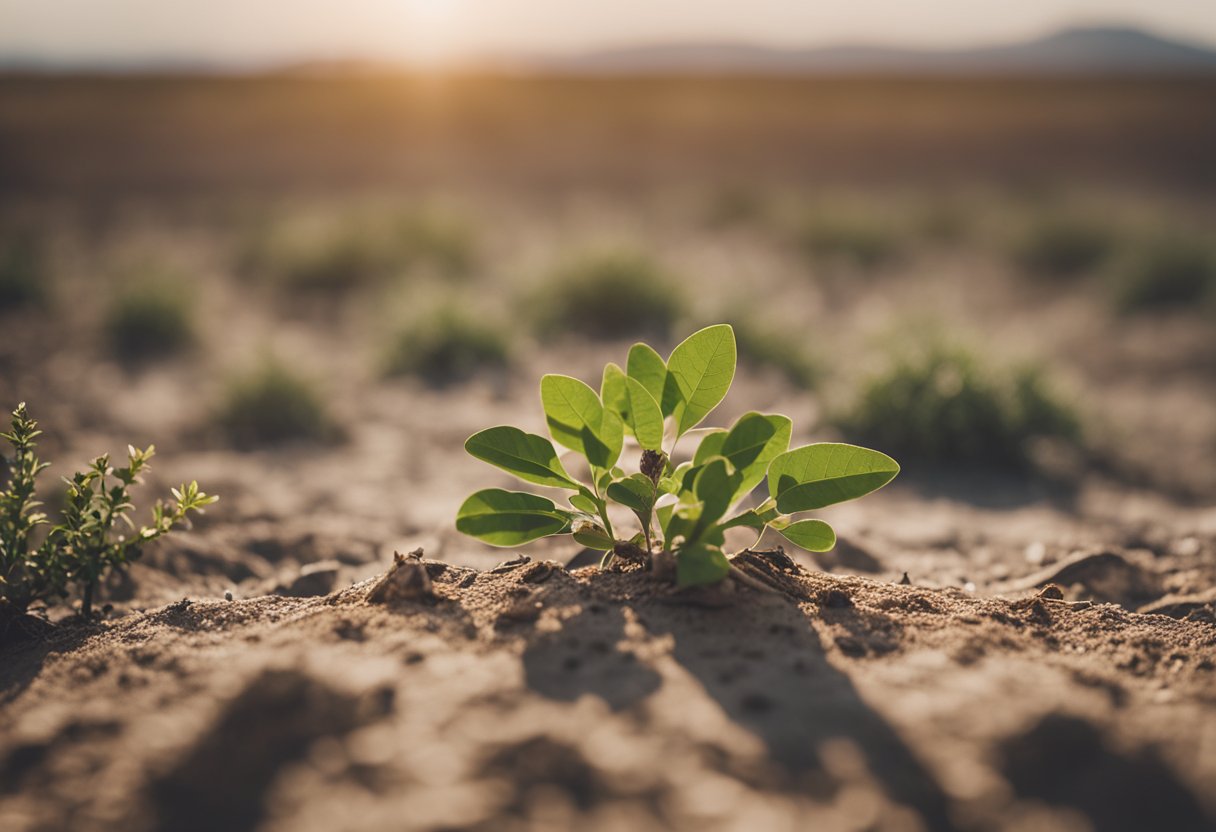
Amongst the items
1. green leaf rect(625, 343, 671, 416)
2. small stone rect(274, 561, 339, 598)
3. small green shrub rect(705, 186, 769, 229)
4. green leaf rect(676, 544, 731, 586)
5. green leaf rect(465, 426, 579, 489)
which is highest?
small green shrub rect(705, 186, 769, 229)

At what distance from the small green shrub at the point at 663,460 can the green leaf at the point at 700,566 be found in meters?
0.08

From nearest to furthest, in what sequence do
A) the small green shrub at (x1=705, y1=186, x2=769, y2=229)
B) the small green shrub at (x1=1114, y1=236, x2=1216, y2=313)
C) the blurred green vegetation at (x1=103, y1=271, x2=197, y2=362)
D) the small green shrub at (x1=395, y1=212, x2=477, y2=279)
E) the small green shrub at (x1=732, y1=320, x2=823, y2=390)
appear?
the small green shrub at (x1=732, y1=320, x2=823, y2=390)
the blurred green vegetation at (x1=103, y1=271, x2=197, y2=362)
the small green shrub at (x1=1114, y1=236, x2=1216, y2=313)
the small green shrub at (x1=395, y1=212, x2=477, y2=279)
the small green shrub at (x1=705, y1=186, x2=769, y2=229)

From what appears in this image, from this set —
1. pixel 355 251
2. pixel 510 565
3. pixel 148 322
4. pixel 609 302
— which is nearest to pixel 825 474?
pixel 510 565

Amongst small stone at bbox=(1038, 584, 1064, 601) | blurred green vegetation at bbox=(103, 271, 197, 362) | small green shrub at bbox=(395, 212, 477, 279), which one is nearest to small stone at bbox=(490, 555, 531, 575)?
small stone at bbox=(1038, 584, 1064, 601)

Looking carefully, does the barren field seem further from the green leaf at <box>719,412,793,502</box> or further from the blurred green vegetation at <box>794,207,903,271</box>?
the green leaf at <box>719,412,793,502</box>

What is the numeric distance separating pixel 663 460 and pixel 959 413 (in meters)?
2.64

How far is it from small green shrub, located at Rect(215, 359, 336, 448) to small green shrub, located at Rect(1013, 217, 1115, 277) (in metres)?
7.31

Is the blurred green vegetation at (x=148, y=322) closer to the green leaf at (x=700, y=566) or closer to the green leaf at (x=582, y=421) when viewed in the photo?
the green leaf at (x=582, y=421)

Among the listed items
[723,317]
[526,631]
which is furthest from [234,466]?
[723,317]

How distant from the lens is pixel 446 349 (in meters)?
5.31

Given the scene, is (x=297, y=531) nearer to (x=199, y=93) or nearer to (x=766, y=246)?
(x=766, y=246)

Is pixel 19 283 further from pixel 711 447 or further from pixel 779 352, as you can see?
pixel 711 447

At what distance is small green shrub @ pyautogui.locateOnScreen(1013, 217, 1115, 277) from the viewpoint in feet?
27.7

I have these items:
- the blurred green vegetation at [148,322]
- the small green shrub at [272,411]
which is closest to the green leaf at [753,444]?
the small green shrub at [272,411]
